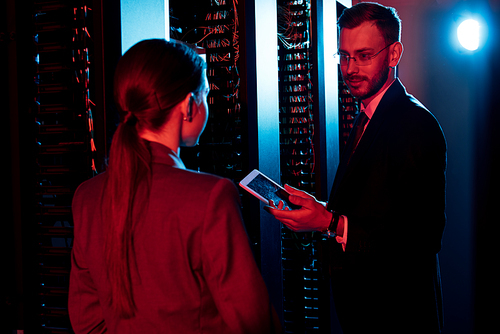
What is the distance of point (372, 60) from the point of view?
169cm

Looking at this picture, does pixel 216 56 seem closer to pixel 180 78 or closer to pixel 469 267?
pixel 180 78

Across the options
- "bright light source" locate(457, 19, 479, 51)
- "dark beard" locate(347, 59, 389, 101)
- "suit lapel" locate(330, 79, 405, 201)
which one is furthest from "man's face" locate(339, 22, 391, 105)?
"bright light source" locate(457, 19, 479, 51)

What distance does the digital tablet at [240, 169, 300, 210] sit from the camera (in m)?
1.36

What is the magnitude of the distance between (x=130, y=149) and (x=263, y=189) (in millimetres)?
682

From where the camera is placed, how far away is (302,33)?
2.01 meters

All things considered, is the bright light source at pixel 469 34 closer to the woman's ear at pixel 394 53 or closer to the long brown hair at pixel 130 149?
the woman's ear at pixel 394 53

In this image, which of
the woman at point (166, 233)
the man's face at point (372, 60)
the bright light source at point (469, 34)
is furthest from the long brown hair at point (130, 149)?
the bright light source at point (469, 34)

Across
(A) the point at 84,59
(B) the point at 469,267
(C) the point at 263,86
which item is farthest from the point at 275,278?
(B) the point at 469,267

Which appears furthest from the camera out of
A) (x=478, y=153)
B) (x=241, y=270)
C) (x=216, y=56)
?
(x=478, y=153)

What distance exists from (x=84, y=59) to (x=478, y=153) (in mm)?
3175

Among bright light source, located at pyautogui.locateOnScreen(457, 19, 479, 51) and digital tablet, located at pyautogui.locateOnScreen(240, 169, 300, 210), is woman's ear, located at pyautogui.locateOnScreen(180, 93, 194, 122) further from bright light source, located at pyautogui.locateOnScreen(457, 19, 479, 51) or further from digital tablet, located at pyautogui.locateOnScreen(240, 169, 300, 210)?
bright light source, located at pyautogui.locateOnScreen(457, 19, 479, 51)

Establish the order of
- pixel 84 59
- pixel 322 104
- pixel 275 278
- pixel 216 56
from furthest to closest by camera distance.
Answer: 1. pixel 322 104
2. pixel 275 278
3. pixel 216 56
4. pixel 84 59

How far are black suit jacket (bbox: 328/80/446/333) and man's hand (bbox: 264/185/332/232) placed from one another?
0.34 feet

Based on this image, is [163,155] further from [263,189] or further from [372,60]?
[372,60]
